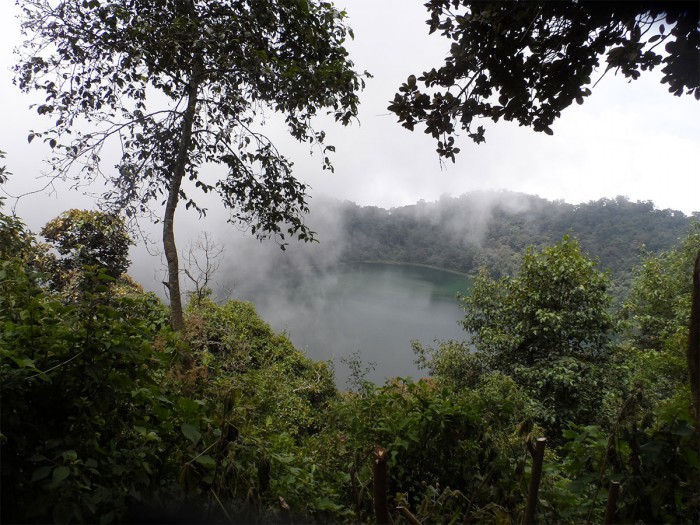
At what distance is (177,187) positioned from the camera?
2762 mm

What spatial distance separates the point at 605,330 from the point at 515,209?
5.57 meters


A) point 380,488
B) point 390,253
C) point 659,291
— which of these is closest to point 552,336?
point 390,253

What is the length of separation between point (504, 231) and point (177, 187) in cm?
751

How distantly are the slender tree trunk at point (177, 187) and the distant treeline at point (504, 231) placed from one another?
149 inches

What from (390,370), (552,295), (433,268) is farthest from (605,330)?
(390,370)

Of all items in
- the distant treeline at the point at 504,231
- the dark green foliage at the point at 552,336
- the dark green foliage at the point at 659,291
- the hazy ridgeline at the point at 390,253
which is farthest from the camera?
the distant treeline at the point at 504,231

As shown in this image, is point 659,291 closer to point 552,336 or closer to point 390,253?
point 552,336

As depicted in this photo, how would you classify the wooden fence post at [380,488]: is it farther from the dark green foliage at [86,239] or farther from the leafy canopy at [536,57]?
the dark green foliage at [86,239]

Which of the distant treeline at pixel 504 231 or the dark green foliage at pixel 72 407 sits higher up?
the distant treeline at pixel 504 231

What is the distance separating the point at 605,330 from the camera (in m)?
5.08

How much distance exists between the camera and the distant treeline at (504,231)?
7.36 metres

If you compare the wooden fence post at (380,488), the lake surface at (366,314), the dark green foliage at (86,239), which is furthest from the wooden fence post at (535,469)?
the lake surface at (366,314)

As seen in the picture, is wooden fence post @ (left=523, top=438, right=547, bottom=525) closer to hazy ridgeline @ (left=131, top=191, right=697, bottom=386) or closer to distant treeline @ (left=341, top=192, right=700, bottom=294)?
hazy ridgeline @ (left=131, top=191, right=697, bottom=386)

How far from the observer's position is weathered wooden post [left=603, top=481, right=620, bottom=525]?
2.43 feet
